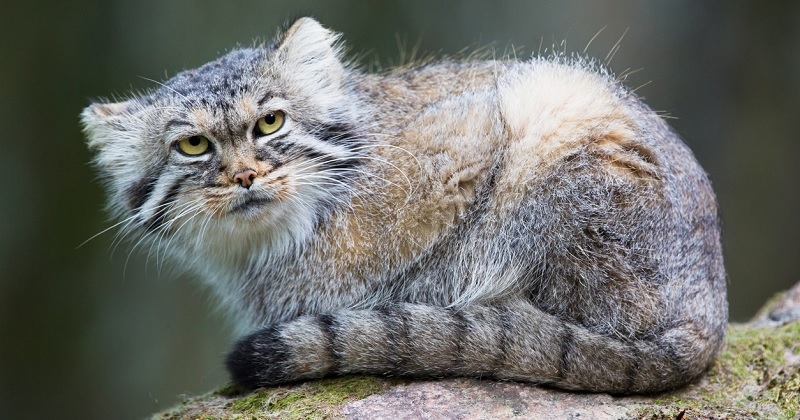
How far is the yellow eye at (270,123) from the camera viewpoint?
5398 mm

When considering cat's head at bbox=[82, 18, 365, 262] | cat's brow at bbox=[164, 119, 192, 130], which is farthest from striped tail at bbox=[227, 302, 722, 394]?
cat's brow at bbox=[164, 119, 192, 130]

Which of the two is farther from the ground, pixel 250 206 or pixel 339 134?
pixel 339 134

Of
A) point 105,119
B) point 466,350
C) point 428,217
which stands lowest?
point 466,350

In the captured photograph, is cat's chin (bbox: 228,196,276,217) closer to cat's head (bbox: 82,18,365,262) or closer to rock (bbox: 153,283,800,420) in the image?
cat's head (bbox: 82,18,365,262)

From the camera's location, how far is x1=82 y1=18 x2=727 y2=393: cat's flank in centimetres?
506

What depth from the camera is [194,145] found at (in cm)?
537

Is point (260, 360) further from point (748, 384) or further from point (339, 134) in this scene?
point (748, 384)

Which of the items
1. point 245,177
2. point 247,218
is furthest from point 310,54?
point 247,218

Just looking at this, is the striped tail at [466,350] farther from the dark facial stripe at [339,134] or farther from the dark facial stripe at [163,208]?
the dark facial stripe at [339,134]

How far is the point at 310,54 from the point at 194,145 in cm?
118

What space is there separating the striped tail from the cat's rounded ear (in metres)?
2.01

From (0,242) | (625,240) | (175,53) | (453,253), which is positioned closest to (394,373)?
(453,253)

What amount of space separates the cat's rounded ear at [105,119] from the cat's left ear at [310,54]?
1.25m

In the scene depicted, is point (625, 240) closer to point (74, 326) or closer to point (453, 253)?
point (453, 253)
